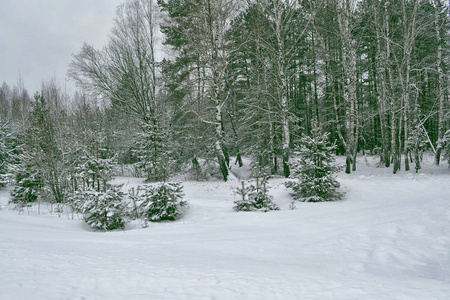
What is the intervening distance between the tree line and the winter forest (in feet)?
0.40

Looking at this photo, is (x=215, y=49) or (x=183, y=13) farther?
(x=183, y=13)

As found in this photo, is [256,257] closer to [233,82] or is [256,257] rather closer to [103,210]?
[103,210]

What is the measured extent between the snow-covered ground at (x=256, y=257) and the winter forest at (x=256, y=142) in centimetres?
6

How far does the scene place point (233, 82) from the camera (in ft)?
62.3

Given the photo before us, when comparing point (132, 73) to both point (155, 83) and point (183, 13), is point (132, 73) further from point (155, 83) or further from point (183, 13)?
point (183, 13)

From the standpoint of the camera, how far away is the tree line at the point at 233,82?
527 inches

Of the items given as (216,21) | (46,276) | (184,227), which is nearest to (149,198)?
(184,227)

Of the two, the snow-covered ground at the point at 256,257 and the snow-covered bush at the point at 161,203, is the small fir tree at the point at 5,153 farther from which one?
the snow-covered ground at the point at 256,257

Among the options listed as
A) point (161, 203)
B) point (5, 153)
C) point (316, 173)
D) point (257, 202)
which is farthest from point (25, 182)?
point (316, 173)

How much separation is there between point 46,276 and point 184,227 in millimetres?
5264

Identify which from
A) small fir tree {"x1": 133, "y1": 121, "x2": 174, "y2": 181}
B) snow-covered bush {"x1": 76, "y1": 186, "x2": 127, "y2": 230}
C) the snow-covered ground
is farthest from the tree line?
the snow-covered ground

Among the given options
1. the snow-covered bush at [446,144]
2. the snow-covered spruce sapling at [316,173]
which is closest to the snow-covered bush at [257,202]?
the snow-covered spruce sapling at [316,173]

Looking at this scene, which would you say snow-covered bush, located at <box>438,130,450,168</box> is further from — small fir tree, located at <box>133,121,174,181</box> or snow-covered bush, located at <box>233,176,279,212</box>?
small fir tree, located at <box>133,121,174,181</box>

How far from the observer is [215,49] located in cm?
1376
